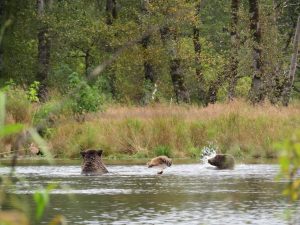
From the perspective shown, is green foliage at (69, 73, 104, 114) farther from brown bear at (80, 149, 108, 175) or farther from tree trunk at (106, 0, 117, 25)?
tree trunk at (106, 0, 117, 25)

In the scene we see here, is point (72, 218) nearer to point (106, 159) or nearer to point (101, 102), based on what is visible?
point (106, 159)

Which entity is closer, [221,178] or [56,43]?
[221,178]

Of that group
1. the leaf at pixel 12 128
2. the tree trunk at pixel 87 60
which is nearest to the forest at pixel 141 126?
the leaf at pixel 12 128

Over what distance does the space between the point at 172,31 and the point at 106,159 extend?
635 inches

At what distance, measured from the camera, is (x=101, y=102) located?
27.0m

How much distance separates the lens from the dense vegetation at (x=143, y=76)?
24.2 metres

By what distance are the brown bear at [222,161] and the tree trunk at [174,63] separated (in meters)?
18.1

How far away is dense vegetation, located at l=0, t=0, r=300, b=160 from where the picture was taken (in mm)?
24234

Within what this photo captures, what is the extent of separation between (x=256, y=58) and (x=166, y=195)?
21940 millimetres

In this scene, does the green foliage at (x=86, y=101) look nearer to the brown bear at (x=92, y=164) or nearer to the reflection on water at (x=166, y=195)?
the reflection on water at (x=166, y=195)

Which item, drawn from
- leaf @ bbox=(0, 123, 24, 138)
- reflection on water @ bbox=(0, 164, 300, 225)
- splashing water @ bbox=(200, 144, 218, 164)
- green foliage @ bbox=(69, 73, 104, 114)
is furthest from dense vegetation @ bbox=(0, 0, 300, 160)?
leaf @ bbox=(0, 123, 24, 138)

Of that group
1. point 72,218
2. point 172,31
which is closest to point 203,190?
point 72,218

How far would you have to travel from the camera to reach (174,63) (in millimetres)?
39438

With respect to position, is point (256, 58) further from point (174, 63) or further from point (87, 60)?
point (87, 60)
